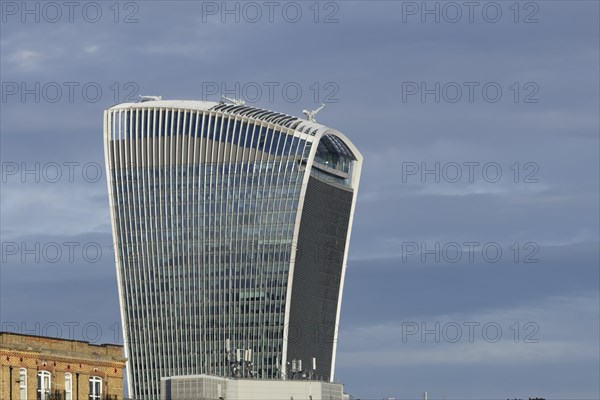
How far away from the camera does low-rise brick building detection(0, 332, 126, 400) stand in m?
160

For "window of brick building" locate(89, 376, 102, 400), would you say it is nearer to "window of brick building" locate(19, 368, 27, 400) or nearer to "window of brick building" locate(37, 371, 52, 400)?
"window of brick building" locate(37, 371, 52, 400)

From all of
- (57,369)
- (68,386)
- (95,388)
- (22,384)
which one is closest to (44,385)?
(57,369)

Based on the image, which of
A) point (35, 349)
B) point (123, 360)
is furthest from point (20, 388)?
point (123, 360)

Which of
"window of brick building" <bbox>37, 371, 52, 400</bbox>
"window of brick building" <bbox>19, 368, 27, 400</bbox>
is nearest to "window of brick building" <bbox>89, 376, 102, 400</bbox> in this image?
"window of brick building" <bbox>37, 371, 52, 400</bbox>

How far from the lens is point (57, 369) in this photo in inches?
6516

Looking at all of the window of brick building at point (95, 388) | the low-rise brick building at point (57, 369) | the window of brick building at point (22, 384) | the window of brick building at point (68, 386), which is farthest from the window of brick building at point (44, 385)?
the window of brick building at point (95, 388)

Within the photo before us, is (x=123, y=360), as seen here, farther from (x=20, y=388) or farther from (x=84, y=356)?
(x=20, y=388)

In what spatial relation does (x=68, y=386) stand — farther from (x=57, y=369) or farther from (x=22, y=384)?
(x=22, y=384)

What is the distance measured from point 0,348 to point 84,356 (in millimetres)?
13689

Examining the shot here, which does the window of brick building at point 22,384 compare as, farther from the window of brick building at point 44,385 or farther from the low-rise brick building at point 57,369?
the window of brick building at point 44,385

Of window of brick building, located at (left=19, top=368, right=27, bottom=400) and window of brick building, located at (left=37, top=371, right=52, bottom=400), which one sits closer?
window of brick building, located at (left=19, top=368, right=27, bottom=400)

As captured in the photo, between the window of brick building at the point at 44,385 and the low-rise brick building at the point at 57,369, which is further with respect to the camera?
the window of brick building at the point at 44,385

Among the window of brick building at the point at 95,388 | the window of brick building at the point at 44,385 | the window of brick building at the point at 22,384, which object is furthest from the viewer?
the window of brick building at the point at 95,388

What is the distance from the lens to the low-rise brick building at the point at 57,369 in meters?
160
